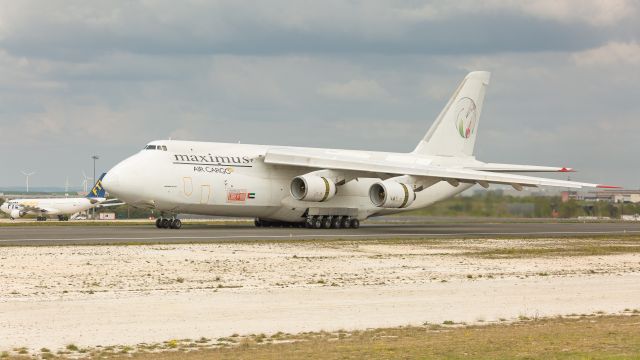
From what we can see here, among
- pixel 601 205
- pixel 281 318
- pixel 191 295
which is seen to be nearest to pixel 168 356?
pixel 281 318

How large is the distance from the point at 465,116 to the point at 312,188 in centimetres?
1344

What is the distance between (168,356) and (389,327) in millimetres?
3972

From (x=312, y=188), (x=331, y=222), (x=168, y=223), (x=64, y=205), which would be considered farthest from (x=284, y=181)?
(x=64, y=205)

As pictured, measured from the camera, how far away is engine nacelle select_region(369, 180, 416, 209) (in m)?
43.6

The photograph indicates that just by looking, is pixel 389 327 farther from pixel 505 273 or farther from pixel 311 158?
pixel 311 158

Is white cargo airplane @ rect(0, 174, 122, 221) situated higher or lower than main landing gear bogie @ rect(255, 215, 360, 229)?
higher

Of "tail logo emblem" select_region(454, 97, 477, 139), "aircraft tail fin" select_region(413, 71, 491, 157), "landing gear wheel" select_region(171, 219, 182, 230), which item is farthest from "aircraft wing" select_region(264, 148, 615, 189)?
"tail logo emblem" select_region(454, 97, 477, 139)

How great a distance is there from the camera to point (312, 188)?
43062 millimetres

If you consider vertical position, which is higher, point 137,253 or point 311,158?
point 311,158

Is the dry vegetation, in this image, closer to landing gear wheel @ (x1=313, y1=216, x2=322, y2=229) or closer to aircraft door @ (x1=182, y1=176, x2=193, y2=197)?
aircraft door @ (x1=182, y1=176, x2=193, y2=197)

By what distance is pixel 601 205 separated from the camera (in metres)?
56.2

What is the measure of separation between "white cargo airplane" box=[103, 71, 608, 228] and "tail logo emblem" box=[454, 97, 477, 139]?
330 cm

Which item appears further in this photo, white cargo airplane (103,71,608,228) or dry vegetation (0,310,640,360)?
white cargo airplane (103,71,608,228)

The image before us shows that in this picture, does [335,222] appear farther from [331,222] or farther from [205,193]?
[205,193]
